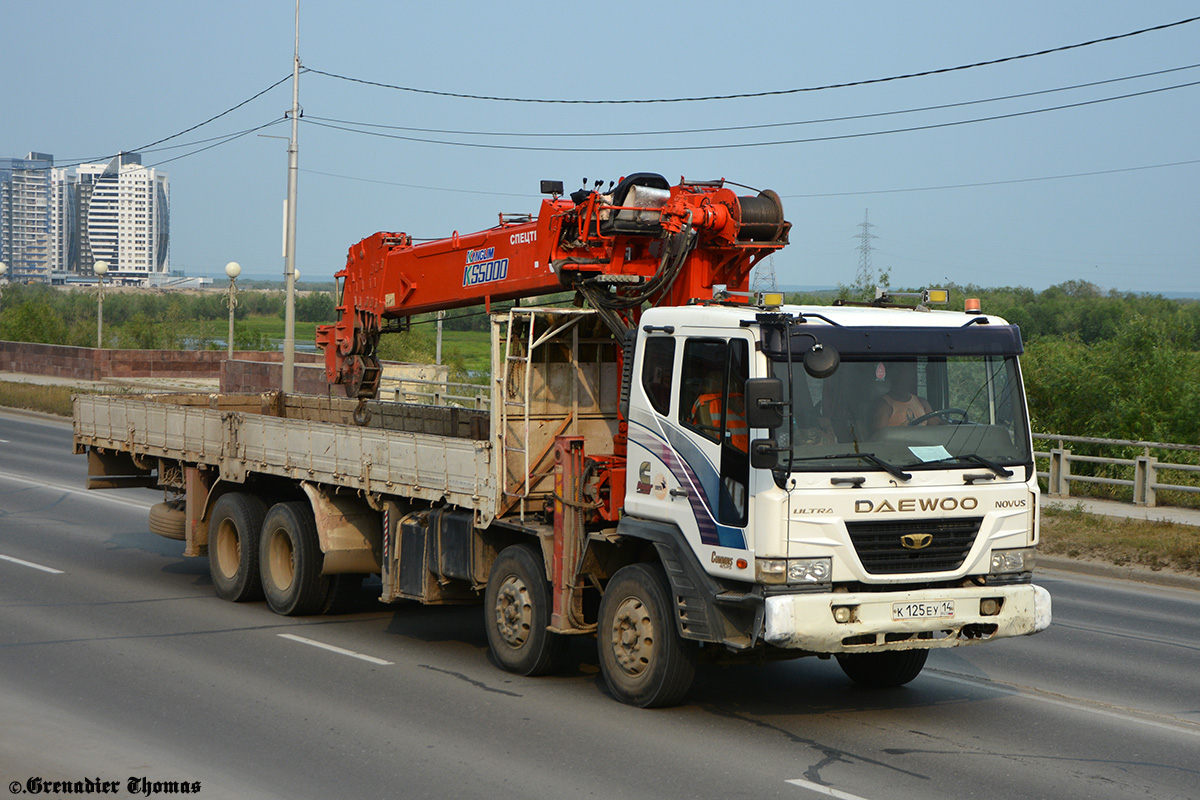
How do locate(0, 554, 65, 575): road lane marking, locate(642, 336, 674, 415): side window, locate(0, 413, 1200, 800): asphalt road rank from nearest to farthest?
locate(0, 413, 1200, 800): asphalt road, locate(642, 336, 674, 415): side window, locate(0, 554, 65, 575): road lane marking

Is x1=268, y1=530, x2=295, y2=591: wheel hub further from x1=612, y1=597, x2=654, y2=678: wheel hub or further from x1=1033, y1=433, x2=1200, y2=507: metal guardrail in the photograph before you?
x1=1033, y1=433, x2=1200, y2=507: metal guardrail

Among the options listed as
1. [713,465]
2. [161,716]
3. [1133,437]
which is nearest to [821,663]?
[713,465]

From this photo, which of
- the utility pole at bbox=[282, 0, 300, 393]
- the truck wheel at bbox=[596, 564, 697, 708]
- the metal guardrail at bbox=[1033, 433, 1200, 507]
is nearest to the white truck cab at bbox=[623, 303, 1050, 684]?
the truck wheel at bbox=[596, 564, 697, 708]

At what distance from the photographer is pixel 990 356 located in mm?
8461

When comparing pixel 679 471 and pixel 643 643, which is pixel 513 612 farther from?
pixel 679 471

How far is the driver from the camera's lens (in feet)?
26.4

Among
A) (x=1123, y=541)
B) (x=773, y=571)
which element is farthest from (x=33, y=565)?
(x=1123, y=541)

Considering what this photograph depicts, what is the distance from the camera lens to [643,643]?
8.54 m

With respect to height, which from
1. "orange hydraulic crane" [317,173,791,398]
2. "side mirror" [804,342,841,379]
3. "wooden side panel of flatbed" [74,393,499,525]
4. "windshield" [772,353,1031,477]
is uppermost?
"orange hydraulic crane" [317,173,791,398]

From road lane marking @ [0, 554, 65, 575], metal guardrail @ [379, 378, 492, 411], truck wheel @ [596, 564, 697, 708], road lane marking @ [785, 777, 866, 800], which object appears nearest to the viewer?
road lane marking @ [785, 777, 866, 800]

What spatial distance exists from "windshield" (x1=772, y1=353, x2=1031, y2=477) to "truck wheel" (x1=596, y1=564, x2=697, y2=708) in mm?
1450

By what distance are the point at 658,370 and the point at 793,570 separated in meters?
1.83

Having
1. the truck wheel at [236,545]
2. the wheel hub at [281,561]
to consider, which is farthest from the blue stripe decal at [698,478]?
the truck wheel at [236,545]

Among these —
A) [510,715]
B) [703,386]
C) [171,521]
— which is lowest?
[510,715]
